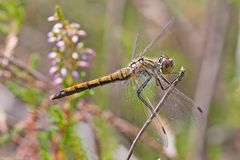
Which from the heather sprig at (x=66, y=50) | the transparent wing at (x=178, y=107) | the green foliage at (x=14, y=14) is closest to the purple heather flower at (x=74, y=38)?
the heather sprig at (x=66, y=50)

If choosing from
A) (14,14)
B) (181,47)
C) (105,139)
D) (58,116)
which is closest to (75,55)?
(58,116)

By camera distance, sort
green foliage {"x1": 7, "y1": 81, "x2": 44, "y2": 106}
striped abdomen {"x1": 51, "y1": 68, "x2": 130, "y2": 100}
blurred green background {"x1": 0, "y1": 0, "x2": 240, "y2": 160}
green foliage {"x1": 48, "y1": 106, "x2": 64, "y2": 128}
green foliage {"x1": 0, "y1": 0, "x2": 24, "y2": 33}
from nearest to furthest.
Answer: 1. green foliage {"x1": 48, "y1": 106, "x2": 64, "y2": 128}
2. striped abdomen {"x1": 51, "y1": 68, "x2": 130, "y2": 100}
3. green foliage {"x1": 7, "y1": 81, "x2": 44, "y2": 106}
4. green foliage {"x1": 0, "y1": 0, "x2": 24, "y2": 33}
5. blurred green background {"x1": 0, "y1": 0, "x2": 240, "y2": 160}

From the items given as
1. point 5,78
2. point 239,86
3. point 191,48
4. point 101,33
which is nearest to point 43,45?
point 101,33

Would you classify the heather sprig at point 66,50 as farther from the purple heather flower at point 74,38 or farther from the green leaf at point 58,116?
the green leaf at point 58,116

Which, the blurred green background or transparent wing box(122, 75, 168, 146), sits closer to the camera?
transparent wing box(122, 75, 168, 146)

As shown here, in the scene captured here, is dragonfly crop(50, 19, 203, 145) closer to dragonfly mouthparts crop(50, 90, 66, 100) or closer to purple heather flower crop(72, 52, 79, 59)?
dragonfly mouthparts crop(50, 90, 66, 100)

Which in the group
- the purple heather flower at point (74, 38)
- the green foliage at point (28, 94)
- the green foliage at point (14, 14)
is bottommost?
the purple heather flower at point (74, 38)

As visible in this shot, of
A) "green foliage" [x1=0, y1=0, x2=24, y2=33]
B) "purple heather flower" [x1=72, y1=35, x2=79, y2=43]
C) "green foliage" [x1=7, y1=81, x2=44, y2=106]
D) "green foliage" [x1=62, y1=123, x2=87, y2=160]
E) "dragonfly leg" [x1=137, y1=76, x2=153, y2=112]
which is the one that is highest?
"green foliage" [x1=0, y1=0, x2=24, y2=33]

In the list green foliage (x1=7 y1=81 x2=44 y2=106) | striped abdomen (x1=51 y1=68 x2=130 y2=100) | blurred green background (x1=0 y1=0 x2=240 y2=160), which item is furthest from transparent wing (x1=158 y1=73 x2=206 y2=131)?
blurred green background (x1=0 y1=0 x2=240 y2=160)

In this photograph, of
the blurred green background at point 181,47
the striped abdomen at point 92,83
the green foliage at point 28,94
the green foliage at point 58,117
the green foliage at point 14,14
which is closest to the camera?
the green foliage at point 58,117
